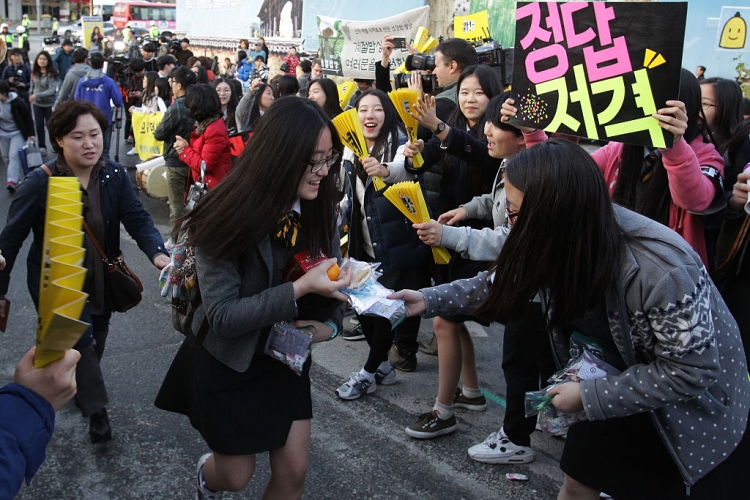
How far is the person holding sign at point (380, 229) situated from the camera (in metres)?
3.96

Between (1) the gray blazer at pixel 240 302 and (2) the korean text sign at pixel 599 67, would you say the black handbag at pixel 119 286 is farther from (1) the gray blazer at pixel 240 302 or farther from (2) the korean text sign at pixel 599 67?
(2) the korean text sign at pixel 599 67

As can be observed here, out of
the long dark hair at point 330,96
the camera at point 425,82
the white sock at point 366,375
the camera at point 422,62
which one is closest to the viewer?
the white sock at point 366,375

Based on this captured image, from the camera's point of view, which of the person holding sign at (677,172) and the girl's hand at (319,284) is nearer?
the girl's hand at (319,284)

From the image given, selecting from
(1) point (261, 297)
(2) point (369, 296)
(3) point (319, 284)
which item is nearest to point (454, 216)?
(2) point (369, 296)

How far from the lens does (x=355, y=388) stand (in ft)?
13.8

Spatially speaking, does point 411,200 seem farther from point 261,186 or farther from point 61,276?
point 61,276

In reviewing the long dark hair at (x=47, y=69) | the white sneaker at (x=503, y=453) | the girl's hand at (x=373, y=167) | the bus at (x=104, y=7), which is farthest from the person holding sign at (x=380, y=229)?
the bus at (x=104, y=7)

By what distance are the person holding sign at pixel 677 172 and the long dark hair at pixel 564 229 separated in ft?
3.28

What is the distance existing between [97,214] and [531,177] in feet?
7.91

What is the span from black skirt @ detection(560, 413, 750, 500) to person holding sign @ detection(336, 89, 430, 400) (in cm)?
185

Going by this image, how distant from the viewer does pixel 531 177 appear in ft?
6.53

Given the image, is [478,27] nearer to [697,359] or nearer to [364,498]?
[364,498]

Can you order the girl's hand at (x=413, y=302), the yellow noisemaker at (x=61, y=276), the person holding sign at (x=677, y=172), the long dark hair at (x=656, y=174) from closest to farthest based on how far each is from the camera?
the yellow noisemaker at (x=61, y=276) < the girl's hand at (x=413, y=302) < the person holding sign at (x=677, y=172) < the long dark hair at (x=656, y=174)

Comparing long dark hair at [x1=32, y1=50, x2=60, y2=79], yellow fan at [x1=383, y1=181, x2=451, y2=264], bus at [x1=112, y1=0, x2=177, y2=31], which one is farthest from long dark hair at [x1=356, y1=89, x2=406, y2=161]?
bus at [x1=112, y1=0, x2=177, y2=31]
